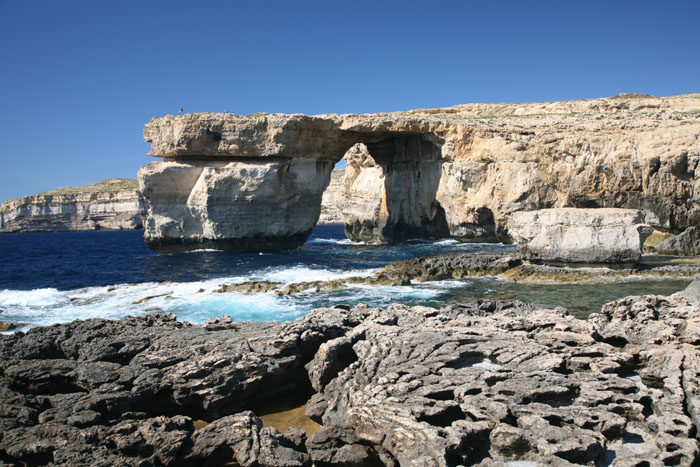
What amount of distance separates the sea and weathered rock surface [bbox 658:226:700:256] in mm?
7270

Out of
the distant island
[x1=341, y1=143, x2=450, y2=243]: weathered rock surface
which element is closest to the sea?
[x1=341, y1=143, x2=450, y2=243]: weathered rock surface

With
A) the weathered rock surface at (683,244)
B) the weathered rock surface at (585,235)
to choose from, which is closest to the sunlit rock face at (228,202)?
the weathered rock surface at (585,235)

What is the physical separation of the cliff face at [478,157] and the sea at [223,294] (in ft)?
12.6

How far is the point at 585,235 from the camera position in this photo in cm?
1966

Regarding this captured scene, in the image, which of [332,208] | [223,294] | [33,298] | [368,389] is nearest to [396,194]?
[223,294]

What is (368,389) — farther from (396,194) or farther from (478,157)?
(396,194)

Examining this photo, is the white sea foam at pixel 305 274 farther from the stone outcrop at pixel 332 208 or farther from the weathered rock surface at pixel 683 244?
the stone outcrop at pixel 332 208

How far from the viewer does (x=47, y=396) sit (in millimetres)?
7359

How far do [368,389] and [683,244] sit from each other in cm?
2311

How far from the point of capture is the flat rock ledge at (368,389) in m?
5.78

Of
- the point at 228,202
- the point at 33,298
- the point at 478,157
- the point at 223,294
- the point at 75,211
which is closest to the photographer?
the point at 223,294

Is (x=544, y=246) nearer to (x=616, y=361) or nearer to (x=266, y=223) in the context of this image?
(x=616, y=361)

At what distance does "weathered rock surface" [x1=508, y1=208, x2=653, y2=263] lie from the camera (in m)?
19.1

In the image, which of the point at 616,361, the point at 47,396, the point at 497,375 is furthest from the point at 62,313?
the point at 616,361
